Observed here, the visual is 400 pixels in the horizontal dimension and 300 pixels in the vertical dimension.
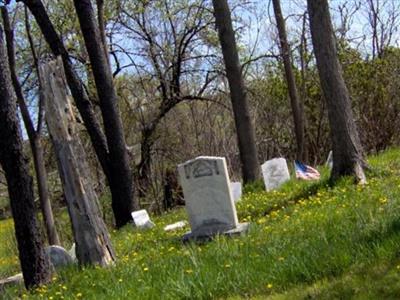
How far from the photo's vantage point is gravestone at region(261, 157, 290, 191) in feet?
41.8

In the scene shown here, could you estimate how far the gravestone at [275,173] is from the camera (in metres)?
12.7

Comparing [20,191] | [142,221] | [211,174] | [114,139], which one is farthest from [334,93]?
[114,139]

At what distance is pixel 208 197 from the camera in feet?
30.0

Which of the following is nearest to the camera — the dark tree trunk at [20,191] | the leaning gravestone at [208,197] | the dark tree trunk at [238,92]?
the dark tree trunk at [20,191]

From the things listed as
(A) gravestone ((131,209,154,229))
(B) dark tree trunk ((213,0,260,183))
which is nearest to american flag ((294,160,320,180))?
(B) dark tree trunk ((213,0,260,183))

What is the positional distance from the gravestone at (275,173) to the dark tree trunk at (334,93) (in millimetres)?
2594

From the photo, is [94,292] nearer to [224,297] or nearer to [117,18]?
[224,297]

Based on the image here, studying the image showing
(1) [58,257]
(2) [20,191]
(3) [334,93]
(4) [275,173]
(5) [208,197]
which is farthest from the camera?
(4) [275,173]

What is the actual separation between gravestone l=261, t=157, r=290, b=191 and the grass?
3536 mm

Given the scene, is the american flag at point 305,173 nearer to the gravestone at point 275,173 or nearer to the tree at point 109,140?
the gravestone at point 275,173

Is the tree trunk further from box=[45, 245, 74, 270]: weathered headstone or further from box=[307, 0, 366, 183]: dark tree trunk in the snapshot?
box=[307, 0, 366, 183]: dark tree trunk

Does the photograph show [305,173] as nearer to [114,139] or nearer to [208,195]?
[208,195]

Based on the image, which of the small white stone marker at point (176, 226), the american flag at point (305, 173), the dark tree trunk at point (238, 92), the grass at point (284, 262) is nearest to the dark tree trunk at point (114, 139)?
the dark tree trunk at point (238, 92)

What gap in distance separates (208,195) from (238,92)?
6225 mm
